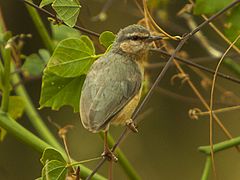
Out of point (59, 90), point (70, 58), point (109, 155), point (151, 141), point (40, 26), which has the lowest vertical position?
point (151, 141)

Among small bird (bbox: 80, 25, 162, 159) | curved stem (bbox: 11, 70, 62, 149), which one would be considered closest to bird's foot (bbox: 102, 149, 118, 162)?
small bird (bbox: 80, 25, 162, 159)

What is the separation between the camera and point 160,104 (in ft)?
20.1

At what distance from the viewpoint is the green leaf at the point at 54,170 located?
2.27 metres

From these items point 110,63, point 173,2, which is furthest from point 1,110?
point 173,2

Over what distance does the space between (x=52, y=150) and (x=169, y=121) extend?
3925 mm

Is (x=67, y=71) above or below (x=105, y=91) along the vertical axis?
above

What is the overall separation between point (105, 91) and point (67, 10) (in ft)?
1.15

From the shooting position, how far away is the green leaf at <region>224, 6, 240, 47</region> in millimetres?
2908

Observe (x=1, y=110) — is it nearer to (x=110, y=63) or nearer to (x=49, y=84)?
(x=49, y=84)

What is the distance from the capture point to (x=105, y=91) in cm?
255

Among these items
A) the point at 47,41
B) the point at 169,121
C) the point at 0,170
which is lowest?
the point at 169,121

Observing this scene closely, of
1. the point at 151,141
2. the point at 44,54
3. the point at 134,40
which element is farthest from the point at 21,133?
the point at 151,141

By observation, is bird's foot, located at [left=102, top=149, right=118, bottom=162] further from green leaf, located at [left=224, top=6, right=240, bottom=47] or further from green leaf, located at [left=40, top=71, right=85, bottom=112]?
green leaf, located at [left=224, top=6, right=240, bottom=47]

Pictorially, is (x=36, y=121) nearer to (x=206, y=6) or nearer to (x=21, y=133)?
(x=21, y=133)
